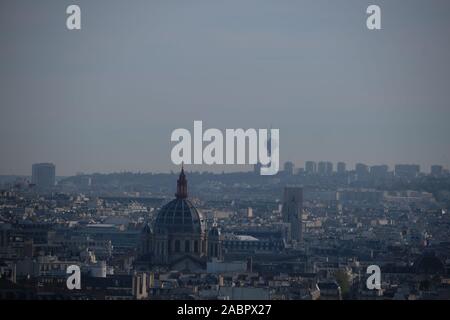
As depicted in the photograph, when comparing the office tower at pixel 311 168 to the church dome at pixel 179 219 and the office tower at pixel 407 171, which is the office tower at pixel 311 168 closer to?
the office tower at pixel 407 171

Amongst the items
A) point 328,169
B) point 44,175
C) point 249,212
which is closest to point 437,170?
point 44,175

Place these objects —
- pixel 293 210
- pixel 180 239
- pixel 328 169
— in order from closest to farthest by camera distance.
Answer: pixel 180 239 < pixel 293 210 < pixel 328 169

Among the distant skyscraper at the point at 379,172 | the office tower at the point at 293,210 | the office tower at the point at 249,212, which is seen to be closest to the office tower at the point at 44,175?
the office tower at the point at 293,210

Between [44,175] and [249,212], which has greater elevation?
[44,175]

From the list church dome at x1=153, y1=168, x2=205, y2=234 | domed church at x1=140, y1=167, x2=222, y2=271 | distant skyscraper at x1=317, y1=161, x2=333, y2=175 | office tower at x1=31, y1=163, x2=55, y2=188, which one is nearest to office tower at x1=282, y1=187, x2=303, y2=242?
distant skyscraper at x1=317, y1=161, x2=333, y2=175

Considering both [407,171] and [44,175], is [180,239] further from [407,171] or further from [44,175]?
[407,171]
